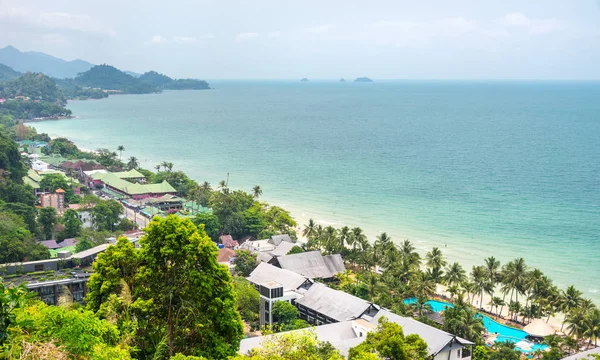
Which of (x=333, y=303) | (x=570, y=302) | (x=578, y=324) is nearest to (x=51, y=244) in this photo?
(x=333, y=303)

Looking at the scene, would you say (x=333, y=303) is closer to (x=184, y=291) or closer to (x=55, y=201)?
(x=184, y=291)

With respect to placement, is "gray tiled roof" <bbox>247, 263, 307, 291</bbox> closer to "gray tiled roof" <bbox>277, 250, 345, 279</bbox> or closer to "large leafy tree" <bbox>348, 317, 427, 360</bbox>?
"gray tiled roof" <bbox>277, 250, 345, 279</bbox>

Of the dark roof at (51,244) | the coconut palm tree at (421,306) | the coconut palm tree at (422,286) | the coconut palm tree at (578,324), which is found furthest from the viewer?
the dark roof at (51,244)

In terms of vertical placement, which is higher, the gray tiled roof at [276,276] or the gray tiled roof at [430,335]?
the gray tiled roof at [430,335]

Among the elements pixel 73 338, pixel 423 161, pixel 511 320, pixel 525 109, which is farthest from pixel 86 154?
pixel 525 109

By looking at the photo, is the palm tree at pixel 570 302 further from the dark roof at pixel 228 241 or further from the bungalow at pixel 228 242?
the dark roof at pixel 228 241

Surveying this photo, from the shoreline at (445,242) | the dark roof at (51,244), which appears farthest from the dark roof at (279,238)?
the dark roof at (51,244)

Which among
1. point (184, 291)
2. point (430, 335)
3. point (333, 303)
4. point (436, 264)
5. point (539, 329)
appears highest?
point (184, 291)

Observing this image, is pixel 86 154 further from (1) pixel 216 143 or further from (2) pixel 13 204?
(2) pixel 13 204
